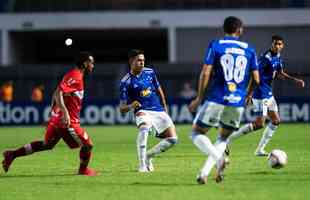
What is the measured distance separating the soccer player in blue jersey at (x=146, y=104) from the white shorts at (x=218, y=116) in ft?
9.35

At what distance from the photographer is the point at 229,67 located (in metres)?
12.7

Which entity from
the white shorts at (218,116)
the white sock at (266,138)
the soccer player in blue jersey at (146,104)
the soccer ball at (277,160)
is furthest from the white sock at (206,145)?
the white sock at (266,138)

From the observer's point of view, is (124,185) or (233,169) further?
(233,169)

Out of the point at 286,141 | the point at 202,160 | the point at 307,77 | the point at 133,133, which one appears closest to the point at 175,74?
the point at 307,77

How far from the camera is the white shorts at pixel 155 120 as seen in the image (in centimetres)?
1568

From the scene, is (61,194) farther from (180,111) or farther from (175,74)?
(175,74)

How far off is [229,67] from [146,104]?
3.41m

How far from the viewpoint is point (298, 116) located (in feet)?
120

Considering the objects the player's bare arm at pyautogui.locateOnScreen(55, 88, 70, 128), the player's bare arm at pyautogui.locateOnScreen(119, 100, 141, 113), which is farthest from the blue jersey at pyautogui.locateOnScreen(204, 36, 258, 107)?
the player's bare arm at pyautogui.locateOnScreen(119, 100, 141, 113)

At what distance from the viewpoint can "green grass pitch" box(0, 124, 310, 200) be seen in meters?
11.9

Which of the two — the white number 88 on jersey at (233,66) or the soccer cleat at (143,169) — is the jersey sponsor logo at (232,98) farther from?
the soccer cleat at (143,169)

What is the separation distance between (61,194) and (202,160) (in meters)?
6.01

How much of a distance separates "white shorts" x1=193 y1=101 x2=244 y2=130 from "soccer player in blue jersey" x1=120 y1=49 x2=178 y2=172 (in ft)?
9.35

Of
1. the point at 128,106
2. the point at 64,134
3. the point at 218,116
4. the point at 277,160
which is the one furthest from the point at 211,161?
the point at 128,106
